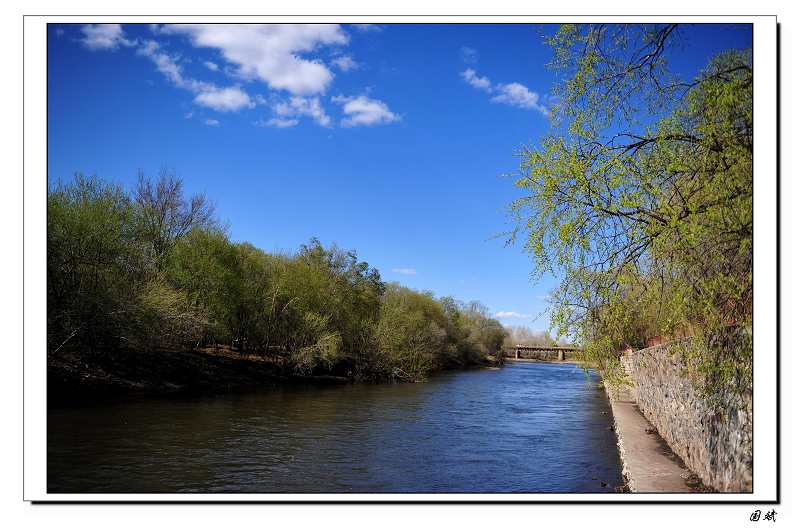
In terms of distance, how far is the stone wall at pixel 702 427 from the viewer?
6.79m

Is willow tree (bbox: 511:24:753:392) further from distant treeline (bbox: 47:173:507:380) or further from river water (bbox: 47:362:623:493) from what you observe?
distant treeline (bbox: 47:173:507:380)

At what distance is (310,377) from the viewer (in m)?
37.0

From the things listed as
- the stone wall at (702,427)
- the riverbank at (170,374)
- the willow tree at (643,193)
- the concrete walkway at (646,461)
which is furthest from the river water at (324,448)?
the willow tree at (643,193)

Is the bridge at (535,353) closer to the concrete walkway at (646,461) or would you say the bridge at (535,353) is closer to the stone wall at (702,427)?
the concrete walkway at (646,461)

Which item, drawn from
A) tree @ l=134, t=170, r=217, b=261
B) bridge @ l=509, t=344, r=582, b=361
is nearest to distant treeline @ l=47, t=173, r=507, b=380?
tree @ l=134, t=170, r=217, b=261

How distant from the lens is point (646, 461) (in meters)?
10.6

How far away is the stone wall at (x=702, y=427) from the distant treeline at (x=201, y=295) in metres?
14.4

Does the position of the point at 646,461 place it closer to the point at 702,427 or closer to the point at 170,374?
the point at 702,427

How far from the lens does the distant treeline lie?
771 inches

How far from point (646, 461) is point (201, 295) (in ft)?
79.3
